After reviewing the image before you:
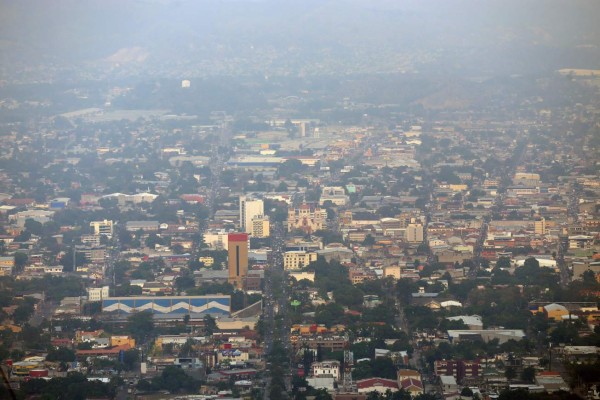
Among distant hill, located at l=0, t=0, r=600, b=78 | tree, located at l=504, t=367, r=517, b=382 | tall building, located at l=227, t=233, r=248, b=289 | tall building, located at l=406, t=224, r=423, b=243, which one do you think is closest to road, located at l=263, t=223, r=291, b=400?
tall building, located at l=227, t=233, r=248, b=289

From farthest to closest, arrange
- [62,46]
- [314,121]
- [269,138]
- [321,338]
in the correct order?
[62,46], [314,121], [269,138], [321,338]

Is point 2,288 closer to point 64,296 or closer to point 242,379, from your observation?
point 64,296

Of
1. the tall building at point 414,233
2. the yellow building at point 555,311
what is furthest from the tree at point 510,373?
the tall building at point 414,233

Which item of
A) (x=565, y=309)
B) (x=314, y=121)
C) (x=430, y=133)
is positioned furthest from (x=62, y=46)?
(x=565, y=309)

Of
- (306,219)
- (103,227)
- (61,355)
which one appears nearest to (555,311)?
(61,355)

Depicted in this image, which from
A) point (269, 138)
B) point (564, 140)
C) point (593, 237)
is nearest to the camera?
point (593, 237)

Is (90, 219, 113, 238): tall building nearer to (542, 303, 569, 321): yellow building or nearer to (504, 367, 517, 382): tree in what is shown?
(542, 303, 569, 321): yellow building
